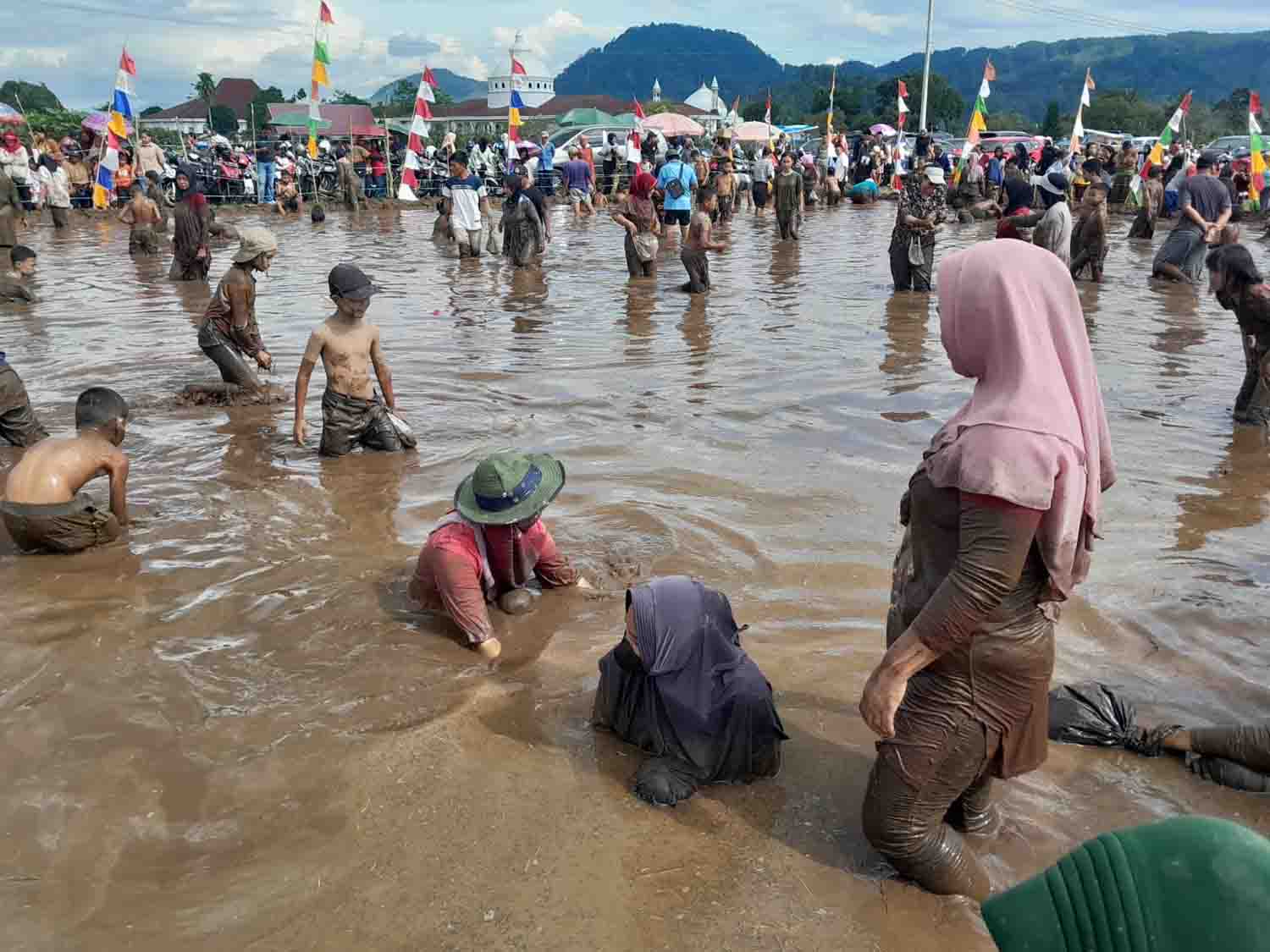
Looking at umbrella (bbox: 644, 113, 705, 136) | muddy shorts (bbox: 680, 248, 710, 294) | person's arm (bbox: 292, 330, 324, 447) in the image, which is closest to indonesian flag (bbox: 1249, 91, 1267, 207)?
muddy shorts (bbox: 680, 248, 710, 294)

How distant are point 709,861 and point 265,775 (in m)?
1.51

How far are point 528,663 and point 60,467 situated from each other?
277 centimetres

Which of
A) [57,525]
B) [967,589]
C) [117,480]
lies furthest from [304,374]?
[967,589]

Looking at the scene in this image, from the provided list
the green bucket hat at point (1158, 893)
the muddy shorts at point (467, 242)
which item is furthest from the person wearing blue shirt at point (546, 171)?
the green bucket hat at point (1158, 893)

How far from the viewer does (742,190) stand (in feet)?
92.5

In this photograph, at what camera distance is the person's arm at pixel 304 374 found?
20.2ft

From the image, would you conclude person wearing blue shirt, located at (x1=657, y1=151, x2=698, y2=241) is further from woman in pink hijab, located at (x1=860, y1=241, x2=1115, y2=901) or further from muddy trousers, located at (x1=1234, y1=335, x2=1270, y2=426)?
woman in pink hijab, located at (x1=860, y1=241, x2=1115, y2=901)

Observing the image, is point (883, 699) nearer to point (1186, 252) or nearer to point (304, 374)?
point (304, 374)

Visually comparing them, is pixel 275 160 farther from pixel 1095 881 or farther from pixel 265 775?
pixel 1095 881

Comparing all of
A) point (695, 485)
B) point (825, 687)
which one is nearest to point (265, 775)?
point (825, 687)

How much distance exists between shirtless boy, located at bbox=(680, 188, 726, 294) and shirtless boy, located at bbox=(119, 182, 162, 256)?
30.2ft

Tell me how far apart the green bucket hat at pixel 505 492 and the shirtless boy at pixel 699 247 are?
817 centimetres

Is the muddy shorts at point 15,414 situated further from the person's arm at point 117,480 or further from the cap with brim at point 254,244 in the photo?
the person's arm at point 117,480

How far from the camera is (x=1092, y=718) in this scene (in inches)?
132
